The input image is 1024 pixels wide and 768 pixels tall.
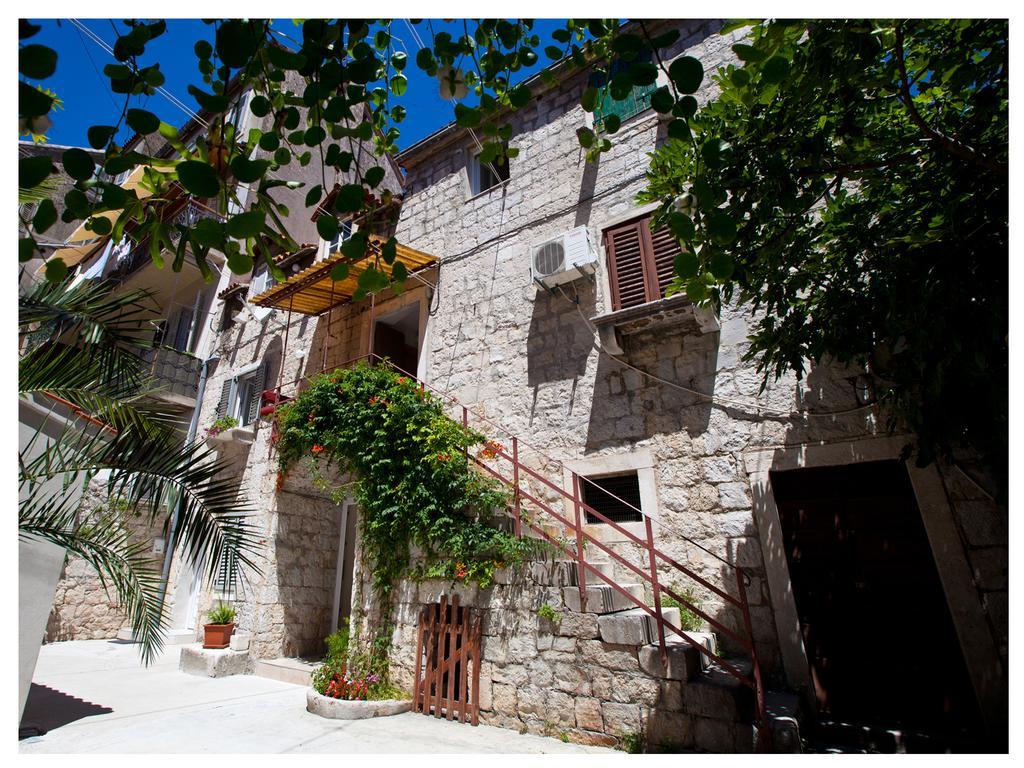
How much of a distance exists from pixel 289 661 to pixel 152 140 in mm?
19594

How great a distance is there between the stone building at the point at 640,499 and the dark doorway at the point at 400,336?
0.37 feet

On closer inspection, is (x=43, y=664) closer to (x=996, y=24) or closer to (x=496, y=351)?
(x=496, y=351)

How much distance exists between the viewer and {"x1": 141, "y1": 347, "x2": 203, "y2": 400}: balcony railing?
1221 centimetres

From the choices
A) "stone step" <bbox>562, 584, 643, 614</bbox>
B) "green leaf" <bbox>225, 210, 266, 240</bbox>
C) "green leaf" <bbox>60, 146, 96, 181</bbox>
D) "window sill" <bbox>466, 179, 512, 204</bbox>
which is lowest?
Answer: "stone step" <bbox>562, 584, 643, 614</bbox>

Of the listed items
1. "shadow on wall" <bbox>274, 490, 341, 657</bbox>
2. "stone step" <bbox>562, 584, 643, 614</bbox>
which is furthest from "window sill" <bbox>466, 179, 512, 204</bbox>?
"stone step" <bbox>562, 584, 643, 614</bbox>

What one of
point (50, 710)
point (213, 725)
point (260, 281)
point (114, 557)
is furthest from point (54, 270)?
point (260, 281)

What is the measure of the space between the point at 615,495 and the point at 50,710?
6.62m

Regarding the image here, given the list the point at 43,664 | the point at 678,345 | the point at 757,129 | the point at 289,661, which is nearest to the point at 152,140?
the point at 43,664

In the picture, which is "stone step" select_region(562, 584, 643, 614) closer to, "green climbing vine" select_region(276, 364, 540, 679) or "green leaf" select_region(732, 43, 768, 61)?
"green climbing vine" select_region(276, 364, 540, 679)

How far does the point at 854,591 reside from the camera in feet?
15.6

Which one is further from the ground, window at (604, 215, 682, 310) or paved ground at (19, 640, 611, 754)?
window at (604, 215, 682, 310)

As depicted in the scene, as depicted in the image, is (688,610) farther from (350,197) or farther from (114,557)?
(114,557)

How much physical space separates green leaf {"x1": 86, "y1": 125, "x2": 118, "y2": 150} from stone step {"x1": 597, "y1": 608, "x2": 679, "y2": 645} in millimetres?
4553

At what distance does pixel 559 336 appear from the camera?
7.27 metres
